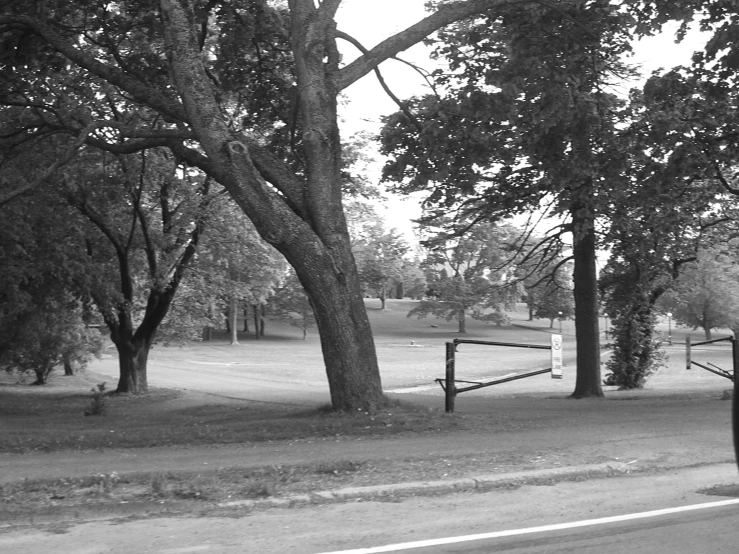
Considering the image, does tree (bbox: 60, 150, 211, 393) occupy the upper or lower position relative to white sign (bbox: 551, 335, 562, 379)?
upper

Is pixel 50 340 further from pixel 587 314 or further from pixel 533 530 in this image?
pixel 533 530

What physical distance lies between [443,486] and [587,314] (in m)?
15.2

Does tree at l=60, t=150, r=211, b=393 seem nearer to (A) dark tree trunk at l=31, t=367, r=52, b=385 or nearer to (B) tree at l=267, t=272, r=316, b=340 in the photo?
(A) dark tree trunk at l=31, t=367, r=52, b=385

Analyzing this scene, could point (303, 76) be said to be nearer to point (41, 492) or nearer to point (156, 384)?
point (41, 492)

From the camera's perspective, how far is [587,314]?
901 inches

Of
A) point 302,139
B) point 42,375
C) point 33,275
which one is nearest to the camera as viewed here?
point 302,139

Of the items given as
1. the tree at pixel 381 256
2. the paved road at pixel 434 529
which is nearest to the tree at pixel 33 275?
the paved road at pixel 434 529

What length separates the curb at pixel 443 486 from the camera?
7836 mm

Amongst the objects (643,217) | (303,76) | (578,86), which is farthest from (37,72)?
(643,217)

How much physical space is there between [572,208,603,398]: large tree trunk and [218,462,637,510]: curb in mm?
13271

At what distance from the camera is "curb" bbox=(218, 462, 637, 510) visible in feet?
25.7

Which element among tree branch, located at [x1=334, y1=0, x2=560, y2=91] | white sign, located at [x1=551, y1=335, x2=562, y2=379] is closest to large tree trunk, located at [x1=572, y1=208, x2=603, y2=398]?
white sign, located at [x1=551, y1=335, x2=562, y2=379]

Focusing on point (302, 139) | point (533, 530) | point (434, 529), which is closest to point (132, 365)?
point (302, 139)

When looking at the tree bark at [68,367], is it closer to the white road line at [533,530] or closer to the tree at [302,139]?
the tree at [302,139]
